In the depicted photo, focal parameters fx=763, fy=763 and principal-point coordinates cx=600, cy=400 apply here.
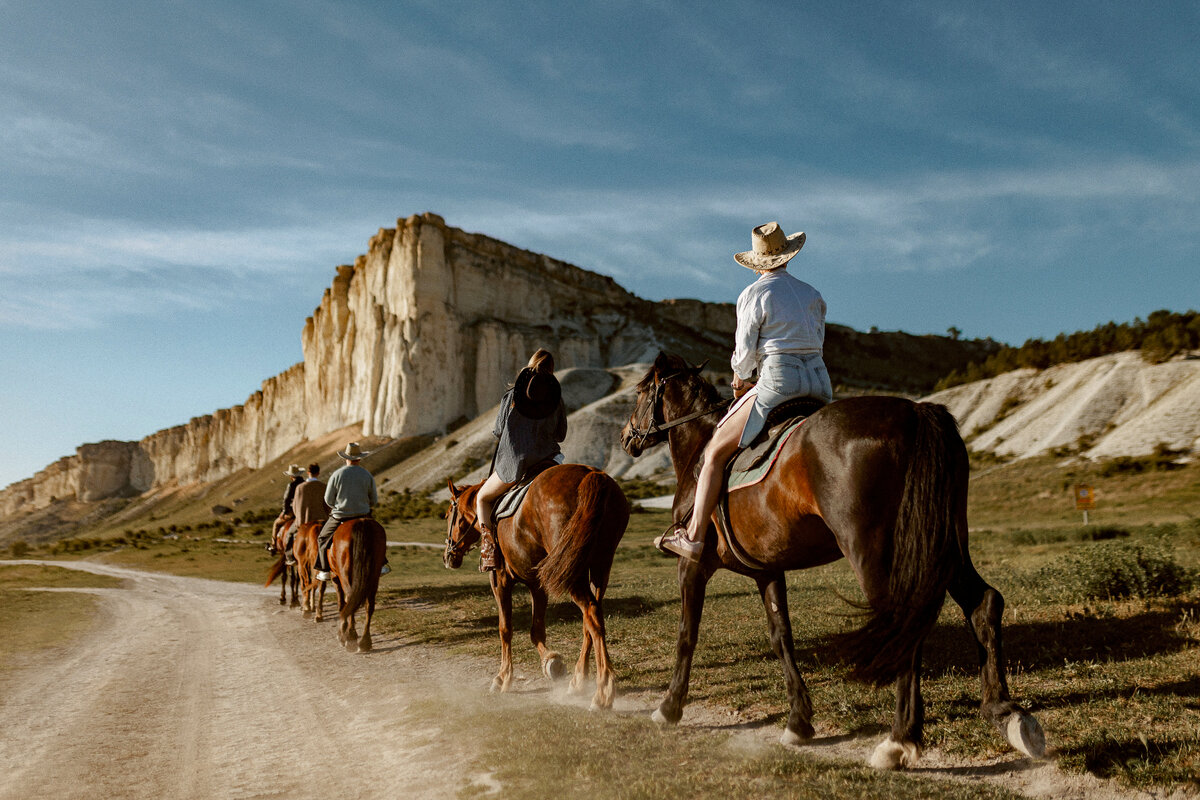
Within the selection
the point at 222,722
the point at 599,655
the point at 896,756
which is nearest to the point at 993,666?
the point at 896,756

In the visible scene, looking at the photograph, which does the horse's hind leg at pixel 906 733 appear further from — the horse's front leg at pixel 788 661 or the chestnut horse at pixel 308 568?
the chestnut horse at pixel 308 568

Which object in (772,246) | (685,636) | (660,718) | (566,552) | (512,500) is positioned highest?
(772,246)

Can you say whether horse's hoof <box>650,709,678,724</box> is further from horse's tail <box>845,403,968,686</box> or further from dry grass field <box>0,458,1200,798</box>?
horse's tail <box>845,403,968,686</box>

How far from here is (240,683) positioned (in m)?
8.21

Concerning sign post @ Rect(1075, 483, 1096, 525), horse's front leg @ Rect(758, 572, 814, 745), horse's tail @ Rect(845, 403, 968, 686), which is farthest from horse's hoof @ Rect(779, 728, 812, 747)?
sign post @ Rect(1075, 483, 1096, 525)

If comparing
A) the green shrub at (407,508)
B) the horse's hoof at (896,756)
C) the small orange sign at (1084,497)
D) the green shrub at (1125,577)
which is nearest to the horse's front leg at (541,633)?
the horse's hoof at (896,756)

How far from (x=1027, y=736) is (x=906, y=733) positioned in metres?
0.59

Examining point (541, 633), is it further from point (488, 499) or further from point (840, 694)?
point (840, 694)

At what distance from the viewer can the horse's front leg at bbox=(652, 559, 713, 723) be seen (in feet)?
17.9

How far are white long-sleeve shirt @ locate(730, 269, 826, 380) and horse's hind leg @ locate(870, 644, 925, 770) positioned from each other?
86.4 inches

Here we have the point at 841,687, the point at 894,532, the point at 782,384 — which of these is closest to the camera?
the point at 894,532

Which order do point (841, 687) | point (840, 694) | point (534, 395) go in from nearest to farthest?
point (840, 694) < point (841, 687) < point (534, 395)

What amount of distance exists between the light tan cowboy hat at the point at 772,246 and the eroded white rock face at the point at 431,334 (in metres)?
73.4

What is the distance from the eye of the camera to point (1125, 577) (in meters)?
8.35
